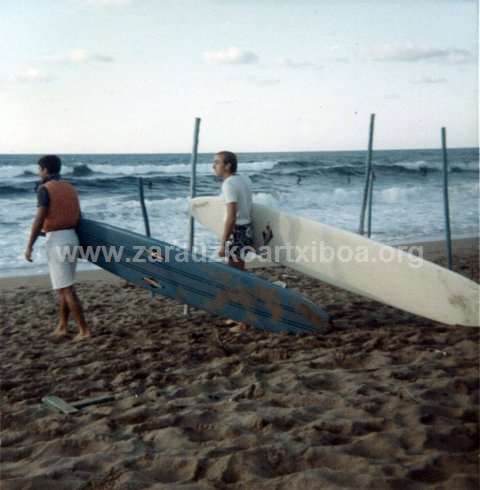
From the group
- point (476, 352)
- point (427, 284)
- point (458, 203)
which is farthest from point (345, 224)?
point (476, 352)

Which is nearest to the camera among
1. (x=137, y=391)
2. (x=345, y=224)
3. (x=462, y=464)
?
(x=462, y=464)

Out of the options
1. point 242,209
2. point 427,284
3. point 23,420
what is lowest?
point 23,420

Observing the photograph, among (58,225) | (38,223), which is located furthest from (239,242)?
(38,223)

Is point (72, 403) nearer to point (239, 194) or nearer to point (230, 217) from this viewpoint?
point (230, 217)

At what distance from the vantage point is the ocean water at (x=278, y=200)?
10.8 meters

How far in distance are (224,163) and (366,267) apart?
1.43 metres

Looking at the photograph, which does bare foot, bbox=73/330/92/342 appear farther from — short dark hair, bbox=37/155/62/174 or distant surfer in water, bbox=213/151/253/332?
short dark hair, bbox=37/155/62/174

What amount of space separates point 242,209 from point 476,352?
6.08 ft

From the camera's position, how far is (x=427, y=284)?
14.9 feet

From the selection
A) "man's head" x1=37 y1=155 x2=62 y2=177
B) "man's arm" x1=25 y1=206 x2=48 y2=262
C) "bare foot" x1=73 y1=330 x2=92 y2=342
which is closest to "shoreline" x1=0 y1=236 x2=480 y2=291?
"bare foot" x1=73 y1=330 x2=92 y2=342

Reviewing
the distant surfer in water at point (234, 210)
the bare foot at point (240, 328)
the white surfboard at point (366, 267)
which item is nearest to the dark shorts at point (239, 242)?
the distant surfer in water at point (234, 210)

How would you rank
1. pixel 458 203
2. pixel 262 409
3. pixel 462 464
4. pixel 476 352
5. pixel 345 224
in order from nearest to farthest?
pixel 462 464 → pixel 262 409 → pixel 476 352 → pixel 345 224 → pixel 458 203

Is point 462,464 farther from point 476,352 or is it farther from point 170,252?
point 170,252

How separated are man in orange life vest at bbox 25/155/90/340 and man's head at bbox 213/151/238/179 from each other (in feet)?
3.35
